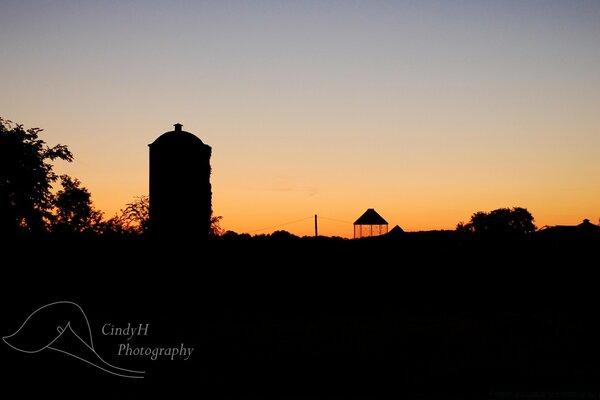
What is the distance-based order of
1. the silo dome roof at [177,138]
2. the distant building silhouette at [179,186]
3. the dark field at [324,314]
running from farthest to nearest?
the silo dome roof at [177,138], the distant building silhouette at [179,186], the dark field at [324,314]

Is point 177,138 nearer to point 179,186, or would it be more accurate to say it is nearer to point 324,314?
point 179,186

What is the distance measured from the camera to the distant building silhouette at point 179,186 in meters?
23.2

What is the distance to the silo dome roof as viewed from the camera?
974 inches

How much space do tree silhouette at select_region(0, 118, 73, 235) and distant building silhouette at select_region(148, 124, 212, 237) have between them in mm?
19575

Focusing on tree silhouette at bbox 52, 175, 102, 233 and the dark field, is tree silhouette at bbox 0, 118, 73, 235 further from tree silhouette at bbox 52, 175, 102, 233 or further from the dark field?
the dark field

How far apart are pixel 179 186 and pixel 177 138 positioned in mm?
2149

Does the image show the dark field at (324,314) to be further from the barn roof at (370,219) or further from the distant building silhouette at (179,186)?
the barn roof at (370,219)

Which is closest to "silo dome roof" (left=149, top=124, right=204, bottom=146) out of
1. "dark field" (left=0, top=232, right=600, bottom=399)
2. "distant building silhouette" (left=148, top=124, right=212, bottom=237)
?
"distant building silhouette" (left=148, top=124, right=212, bottom=237)

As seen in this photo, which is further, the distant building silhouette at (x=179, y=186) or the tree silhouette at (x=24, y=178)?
the tree silhouette at (x=24, y=178)

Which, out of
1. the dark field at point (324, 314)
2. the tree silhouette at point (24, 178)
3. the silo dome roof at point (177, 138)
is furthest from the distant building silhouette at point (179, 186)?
the tree silhouette at point (24, 178)

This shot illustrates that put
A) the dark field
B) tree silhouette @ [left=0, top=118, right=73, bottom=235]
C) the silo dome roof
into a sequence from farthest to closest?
tree silhouette @ [left=0, top=118, right=73, bottom=235] → the silo dome roof → the dark field

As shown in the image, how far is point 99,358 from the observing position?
1317 centimetres

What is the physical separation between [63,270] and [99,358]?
7136mm

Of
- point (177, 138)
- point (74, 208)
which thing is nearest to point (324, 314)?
point (177, 138)
